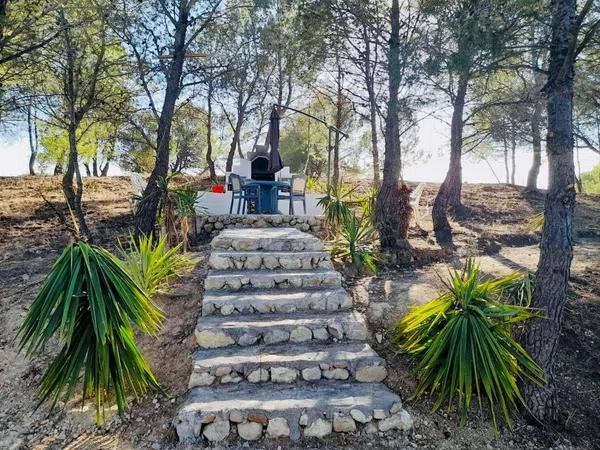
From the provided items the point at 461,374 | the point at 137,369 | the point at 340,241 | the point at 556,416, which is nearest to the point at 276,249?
the point at 340,241

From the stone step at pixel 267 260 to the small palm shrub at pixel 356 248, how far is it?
723mm

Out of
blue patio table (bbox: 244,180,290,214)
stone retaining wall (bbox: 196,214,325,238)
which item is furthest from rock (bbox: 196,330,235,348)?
blue patio table (bbox: 244,180,290,214)

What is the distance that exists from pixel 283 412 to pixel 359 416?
0.58 m

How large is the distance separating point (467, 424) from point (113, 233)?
668cm

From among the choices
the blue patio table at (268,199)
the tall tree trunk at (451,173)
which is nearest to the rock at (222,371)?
the blue patio table at (268,199)

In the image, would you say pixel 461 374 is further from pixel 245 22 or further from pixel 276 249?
pixel 245 22

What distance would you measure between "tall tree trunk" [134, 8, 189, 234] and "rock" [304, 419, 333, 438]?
4079mm

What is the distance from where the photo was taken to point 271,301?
3.89 meters

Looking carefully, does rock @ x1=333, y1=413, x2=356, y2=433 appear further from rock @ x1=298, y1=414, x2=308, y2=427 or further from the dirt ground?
rock @ x1=298, y1=414, x2=308, y2=427

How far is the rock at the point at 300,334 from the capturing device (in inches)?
141

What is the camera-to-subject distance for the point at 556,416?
121 inches

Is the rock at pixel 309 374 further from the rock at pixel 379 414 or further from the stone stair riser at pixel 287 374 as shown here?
the rock at pixel 379 414

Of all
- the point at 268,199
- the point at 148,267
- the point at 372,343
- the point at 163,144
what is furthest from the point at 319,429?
the point at 268,199

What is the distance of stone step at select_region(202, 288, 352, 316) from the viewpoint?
383cm
